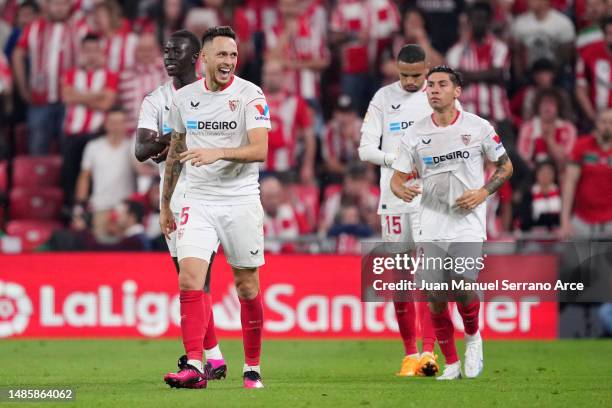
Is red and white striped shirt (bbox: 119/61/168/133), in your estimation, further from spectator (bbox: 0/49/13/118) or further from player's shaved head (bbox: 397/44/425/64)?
player's shaved head (bbox: 397/44/425/64)

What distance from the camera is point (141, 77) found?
1894 cm

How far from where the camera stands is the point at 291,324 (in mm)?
16297

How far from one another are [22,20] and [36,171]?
255 cm

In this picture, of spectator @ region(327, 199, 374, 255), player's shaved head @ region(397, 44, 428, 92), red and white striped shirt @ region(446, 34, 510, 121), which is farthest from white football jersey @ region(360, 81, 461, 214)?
red and white striped shirt @ region(446, 34, 510, 121)

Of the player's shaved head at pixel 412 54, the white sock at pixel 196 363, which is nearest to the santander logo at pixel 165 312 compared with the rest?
the player's shaved head at pixel 412 54

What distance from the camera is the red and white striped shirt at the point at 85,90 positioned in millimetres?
19016

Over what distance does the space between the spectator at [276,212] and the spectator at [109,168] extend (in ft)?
6.78

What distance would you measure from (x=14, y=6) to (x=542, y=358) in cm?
1080

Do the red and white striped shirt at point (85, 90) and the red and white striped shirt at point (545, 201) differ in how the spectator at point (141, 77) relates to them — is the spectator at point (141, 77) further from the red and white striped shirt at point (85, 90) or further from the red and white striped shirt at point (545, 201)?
the red and white striped shirt at point (545, 201)

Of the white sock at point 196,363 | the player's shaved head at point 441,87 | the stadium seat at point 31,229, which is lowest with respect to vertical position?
the white sock at point 196,363

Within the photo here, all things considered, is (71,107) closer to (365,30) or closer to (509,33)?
(365,30)

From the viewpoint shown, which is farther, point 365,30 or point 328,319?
point 365,30

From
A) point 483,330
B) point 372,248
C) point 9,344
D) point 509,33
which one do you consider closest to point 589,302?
point 483,330

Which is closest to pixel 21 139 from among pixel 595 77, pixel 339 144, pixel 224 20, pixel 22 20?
pixel 22 20
